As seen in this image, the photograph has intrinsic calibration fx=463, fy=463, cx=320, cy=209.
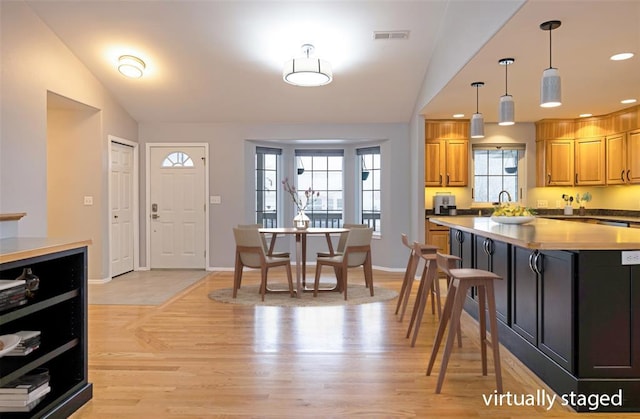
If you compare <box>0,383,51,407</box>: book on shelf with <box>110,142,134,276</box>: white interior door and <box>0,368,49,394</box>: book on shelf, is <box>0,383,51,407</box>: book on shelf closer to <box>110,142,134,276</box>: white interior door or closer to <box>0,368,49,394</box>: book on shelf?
<box>0,368,49,394</box>: book on shelf

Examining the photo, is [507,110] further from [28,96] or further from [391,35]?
[28,96]

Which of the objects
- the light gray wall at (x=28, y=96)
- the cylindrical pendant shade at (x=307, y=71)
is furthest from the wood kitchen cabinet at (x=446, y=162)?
the light gray wall at (x=28, y=96)

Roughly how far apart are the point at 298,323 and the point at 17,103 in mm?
3436

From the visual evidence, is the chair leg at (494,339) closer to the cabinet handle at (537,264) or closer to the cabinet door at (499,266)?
the cabinet handle at (537,264)

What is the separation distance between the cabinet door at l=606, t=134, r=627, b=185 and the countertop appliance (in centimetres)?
212

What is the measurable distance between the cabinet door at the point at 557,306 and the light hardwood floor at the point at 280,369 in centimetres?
27

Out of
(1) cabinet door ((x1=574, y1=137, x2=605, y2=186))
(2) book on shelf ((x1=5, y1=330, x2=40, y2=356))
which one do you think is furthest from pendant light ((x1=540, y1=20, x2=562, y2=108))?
(1) cabinet door ((x1=574, y1=137, x2=605, y2=186))

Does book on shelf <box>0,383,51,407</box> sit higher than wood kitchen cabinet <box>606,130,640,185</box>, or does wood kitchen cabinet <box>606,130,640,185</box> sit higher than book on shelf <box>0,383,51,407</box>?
wood kitchen cabinet <box>606,130,640,185</box>

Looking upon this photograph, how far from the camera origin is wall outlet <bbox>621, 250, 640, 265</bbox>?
238 cm

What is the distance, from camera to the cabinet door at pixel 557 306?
2459 millimetres

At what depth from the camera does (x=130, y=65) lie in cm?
562

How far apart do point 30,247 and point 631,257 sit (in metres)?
2.97

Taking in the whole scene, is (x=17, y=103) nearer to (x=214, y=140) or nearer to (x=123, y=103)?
(x=123, y=103)

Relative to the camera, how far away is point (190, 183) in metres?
7.25
